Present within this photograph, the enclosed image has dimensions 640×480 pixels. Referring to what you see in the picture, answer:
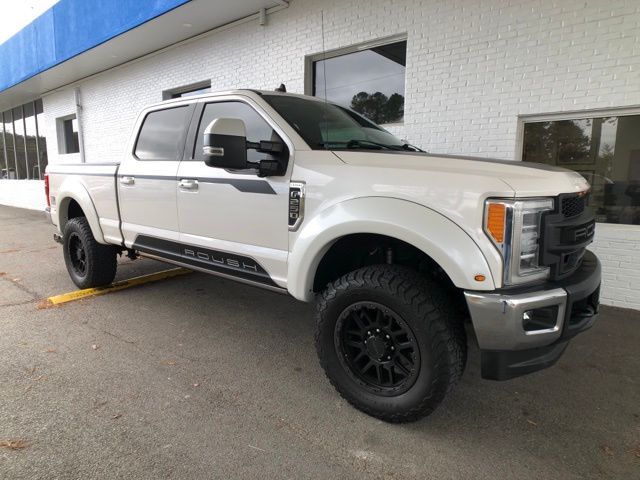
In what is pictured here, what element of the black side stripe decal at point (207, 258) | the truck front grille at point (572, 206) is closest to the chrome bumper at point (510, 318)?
the truck front grille at point (572, 206)

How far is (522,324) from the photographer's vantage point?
2.12 metres

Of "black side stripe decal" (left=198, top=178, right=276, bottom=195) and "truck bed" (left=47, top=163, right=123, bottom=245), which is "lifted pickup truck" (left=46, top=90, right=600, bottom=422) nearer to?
"black side stripe decal" (left=198, top=178, right=276, bottom=195)

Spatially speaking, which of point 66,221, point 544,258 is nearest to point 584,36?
point 544,258

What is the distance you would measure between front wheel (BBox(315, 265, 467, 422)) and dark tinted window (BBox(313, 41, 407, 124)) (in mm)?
4299

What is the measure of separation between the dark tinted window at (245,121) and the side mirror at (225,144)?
0.35 meters

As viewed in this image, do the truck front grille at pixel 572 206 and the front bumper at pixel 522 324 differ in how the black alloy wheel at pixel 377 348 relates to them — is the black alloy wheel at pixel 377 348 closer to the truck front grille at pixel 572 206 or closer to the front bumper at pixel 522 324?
the front bumper at pixel 522 324

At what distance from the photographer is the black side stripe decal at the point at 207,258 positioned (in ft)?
10.6

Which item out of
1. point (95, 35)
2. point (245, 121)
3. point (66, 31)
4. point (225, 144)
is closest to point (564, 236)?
point (225, 144)

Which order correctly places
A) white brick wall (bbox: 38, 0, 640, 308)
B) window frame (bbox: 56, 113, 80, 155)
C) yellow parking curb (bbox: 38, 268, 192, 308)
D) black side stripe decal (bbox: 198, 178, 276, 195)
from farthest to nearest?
window frame (bbox: 56, 113, 80, 155) → yellow parking curb (bbox: 38, 268, 192, 308) → white brick wall (bbox: 38, 0, 640, 308) → black side stripe decal (bbox: 198, 178, 276, 195)

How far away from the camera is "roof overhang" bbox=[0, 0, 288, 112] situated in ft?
25.5

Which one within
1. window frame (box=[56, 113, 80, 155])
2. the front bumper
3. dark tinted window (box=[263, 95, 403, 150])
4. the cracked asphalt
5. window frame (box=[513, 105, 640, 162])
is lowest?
the cracked asphalt

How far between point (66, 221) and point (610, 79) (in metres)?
6.56

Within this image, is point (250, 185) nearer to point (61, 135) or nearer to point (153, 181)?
point (153, 181)

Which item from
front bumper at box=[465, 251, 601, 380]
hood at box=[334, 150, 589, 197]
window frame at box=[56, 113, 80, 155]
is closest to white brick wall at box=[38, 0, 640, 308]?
hood at box=[334, 150, 589, 197]
